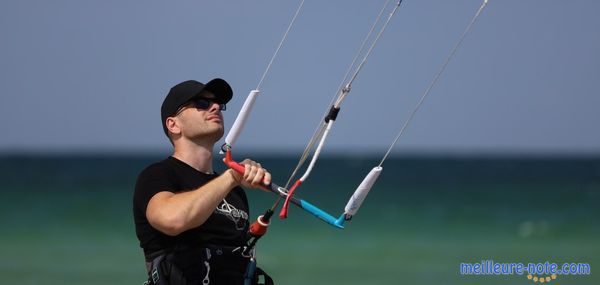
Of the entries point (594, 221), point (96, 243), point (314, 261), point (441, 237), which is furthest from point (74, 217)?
point (594, 221)

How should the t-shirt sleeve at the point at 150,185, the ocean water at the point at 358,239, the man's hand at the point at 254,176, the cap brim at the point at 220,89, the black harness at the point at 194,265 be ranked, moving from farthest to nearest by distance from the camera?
the ocean water at the point at 358,239
the cap brim at the point at 220,89
the black harness at the point at 194,265
the t-shirt sleeve at the point at 150,185
the man's hand at the point at 254,176

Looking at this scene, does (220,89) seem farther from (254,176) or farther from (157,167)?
(254,176)

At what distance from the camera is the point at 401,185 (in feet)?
193

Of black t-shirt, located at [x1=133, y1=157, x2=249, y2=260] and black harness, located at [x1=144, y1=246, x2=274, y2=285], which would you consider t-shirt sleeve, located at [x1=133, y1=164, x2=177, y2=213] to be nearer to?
black t-shirt, located at [x1=133, y1=157, x2=249, y2=260]

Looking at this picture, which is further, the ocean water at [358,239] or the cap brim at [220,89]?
the ocean water at [358,239]

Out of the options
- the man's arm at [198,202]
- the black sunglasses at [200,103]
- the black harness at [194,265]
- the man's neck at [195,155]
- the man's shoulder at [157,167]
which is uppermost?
the black sunglasses at [200,103]

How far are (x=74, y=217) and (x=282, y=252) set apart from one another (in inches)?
471

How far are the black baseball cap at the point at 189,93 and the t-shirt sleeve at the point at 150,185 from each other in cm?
31

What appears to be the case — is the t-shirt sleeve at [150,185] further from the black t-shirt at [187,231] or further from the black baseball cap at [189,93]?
the black baseball cap at [189,93]

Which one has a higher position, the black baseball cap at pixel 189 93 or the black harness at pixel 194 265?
the black baseball cap at pixel 189 93

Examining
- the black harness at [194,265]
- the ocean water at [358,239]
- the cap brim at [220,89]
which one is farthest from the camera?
the ocean water at [358,239]

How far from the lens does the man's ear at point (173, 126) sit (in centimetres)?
435

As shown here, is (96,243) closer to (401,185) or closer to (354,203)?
(354,203)

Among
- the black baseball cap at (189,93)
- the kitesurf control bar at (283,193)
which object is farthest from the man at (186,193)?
the kitesurf control bar at (283,193)
